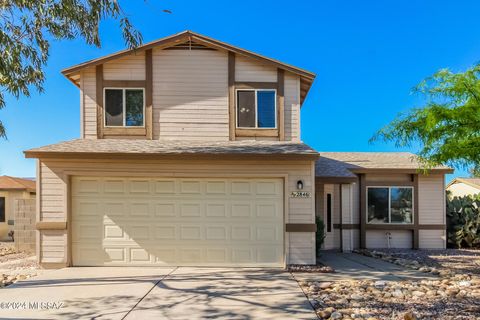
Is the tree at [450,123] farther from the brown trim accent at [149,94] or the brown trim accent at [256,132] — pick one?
the brown trim accent at [149,94]

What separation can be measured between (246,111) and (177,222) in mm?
3630

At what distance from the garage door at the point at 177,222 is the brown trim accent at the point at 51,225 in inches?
9.4

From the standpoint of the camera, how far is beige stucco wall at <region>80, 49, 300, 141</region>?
9258mm

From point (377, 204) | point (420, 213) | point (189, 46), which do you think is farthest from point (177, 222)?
point (420, 213)

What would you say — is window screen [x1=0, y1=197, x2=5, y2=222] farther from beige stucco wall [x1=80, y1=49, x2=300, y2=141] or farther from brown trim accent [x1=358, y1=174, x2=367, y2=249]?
brown trim accent [x1=358, y1=174, x2=367, y2=249]

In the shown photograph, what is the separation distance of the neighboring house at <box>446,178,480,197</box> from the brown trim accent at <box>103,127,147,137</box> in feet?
65.8

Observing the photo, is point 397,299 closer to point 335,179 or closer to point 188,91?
point 335,179

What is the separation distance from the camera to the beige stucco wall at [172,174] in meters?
8.15

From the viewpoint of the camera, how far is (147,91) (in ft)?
30.4

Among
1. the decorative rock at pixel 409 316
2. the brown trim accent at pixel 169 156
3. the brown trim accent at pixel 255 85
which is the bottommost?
the decorative rock at pixel 409 316

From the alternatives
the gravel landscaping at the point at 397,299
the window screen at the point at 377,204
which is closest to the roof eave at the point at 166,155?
the gravel landscaping at the point at 397,299

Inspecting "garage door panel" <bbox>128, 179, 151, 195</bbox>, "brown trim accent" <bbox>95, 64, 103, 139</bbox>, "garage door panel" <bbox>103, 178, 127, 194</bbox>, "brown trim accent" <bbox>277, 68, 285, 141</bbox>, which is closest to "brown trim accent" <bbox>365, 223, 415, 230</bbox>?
"brown trim accent" <bbox>277, 68, 285, 141</bbox>

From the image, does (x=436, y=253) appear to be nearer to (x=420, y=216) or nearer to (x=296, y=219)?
(x=420, y=216)

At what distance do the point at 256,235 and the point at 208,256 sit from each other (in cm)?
134
